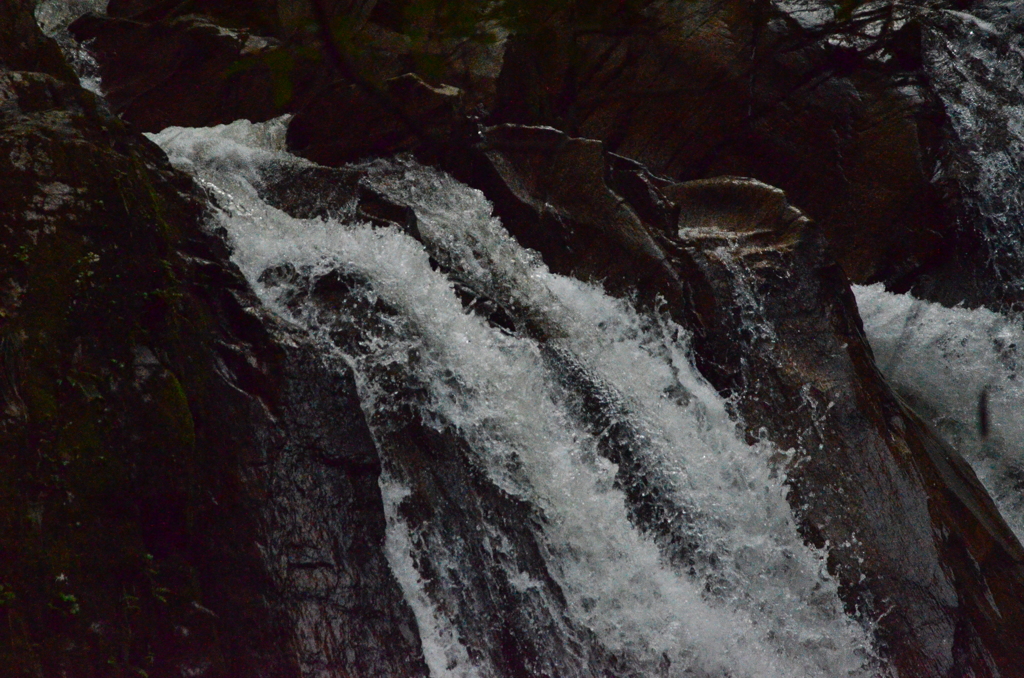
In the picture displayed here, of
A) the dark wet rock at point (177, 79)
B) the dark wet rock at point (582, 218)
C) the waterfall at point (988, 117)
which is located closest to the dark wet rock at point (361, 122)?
the dark wet rock at point (582, 218)

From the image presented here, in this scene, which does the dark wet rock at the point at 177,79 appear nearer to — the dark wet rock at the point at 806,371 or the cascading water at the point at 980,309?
the dark wet rock at the point at 806,371

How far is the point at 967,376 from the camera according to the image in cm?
883

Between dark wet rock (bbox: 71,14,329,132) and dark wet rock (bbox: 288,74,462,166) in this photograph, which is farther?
dark wet rock (bbox: 71,14,329,132)

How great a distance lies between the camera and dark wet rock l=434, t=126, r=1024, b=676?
6004 mm

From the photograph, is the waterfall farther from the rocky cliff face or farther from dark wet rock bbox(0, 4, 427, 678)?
dark wet rock bbox(0, 4, 427, 678)

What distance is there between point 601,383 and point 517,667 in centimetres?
225

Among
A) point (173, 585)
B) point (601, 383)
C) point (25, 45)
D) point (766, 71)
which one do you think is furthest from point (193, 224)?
point (766, 71)

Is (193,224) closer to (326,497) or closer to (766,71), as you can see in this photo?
(326,497)

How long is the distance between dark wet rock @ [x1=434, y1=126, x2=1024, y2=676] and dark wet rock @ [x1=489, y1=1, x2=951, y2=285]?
2.00 m

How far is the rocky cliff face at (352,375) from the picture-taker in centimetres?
358

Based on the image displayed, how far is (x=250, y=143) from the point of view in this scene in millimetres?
8469

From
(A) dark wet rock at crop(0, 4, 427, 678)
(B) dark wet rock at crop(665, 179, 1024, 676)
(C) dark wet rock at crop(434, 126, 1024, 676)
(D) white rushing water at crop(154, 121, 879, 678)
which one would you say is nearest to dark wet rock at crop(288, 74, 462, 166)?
(C) dark wet rock at crop(434, 126, 1024, 676)

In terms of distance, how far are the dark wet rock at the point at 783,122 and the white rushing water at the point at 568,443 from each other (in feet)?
11.3

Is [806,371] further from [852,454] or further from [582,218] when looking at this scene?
[582,218]
